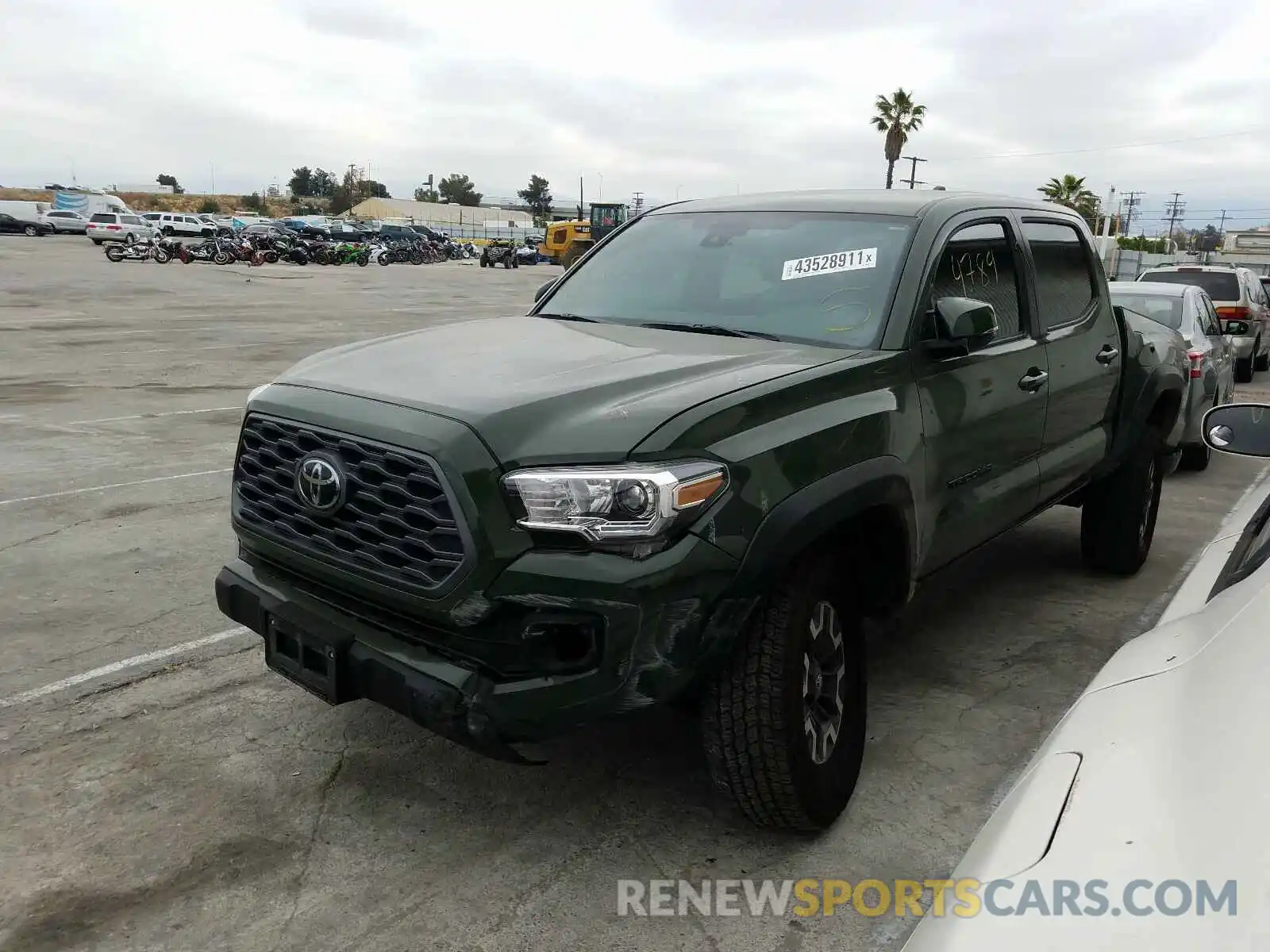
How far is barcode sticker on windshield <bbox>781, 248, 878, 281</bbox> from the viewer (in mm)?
3635

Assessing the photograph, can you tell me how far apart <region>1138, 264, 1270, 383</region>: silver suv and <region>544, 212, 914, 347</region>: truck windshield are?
11.6m

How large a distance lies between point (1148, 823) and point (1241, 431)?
1553mm

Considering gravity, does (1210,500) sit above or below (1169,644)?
below

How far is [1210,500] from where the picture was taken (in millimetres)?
7965

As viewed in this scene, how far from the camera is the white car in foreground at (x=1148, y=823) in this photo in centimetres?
117

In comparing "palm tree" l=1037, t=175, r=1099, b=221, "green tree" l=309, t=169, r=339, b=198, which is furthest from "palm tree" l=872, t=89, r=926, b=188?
"green tree" l=309, t=169, r=339, b=198

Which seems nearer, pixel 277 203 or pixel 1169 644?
pixel 1169 644

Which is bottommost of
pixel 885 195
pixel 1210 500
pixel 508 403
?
pixel 1210 500

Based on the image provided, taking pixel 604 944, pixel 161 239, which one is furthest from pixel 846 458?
pixel 161 239

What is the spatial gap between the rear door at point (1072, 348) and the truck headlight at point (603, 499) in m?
2.42

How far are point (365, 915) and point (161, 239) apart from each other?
39203 mm

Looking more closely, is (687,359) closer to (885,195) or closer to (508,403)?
(508,403)

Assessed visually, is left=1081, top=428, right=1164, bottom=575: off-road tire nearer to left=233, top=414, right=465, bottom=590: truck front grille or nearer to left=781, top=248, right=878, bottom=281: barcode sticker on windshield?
left=781, top=248, right=878, bottom=281: barcode sticker on windshield

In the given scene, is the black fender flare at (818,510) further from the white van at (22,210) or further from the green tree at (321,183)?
the green tree at (321,183)
